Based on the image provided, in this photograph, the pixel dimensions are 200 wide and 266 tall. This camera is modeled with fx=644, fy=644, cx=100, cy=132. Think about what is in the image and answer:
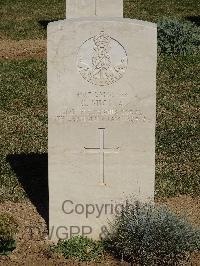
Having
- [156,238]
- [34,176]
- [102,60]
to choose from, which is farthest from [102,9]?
[34,176]

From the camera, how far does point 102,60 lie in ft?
21.2

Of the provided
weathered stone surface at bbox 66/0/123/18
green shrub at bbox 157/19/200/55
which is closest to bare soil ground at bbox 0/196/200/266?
weathered stone surface at bbox 66/0/123/18

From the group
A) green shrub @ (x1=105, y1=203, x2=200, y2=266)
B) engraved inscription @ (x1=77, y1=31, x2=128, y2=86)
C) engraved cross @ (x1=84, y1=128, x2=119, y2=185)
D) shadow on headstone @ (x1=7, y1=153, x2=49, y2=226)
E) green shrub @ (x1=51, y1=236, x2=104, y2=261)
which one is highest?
engraved inscription @ (x1=77, y1=31, x2=128, y2=86)

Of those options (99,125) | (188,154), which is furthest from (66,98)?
(188,154)

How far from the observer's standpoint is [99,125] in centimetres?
664

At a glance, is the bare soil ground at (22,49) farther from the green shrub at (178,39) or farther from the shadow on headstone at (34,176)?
the shadow on headstone at (34,176)

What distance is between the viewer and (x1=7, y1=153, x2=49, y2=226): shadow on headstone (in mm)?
8172

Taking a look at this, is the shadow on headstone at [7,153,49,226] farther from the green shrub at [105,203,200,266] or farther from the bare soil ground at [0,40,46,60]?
the bare soil ground at [0,40,46,60]

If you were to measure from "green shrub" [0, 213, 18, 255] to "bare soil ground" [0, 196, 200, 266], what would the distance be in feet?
0.31

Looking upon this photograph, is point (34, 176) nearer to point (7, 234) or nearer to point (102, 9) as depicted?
point (7, 234)

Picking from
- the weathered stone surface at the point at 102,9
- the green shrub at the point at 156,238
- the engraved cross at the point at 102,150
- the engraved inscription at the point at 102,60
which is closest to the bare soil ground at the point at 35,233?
the green shrub at the point at 156,238

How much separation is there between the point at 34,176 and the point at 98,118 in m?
2.69

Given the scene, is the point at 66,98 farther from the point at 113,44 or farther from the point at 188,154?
the point at 188,154

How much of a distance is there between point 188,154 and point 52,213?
339 cm
